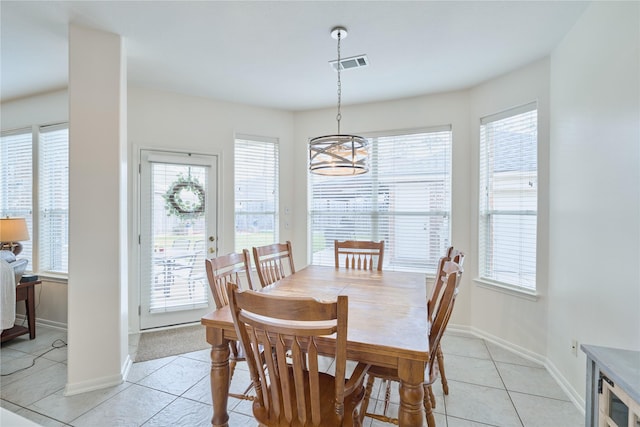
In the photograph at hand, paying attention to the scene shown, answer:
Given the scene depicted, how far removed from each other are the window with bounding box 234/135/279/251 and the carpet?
44.0 inches

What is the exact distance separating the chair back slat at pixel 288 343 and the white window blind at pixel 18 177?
3.93 m

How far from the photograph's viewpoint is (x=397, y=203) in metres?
3.70

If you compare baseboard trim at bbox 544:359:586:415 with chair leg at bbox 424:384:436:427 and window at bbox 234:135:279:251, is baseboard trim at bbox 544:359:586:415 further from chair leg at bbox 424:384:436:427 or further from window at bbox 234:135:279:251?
window at bbox 234:135:279:251

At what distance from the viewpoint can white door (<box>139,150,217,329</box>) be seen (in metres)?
3.36

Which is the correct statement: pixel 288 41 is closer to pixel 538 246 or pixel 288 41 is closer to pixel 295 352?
pixel 295 352

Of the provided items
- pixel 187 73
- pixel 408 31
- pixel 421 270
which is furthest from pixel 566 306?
pixel 187 73

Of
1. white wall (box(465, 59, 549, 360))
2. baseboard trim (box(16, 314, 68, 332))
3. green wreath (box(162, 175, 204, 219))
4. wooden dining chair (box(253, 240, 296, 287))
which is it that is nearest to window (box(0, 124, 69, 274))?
baseboard trim (box(16, 314, 68, 332))

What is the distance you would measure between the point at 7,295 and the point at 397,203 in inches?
158

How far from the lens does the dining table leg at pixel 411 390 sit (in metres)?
1.21

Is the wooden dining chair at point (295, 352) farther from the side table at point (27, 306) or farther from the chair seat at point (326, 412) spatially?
the side table at point (27, 306)

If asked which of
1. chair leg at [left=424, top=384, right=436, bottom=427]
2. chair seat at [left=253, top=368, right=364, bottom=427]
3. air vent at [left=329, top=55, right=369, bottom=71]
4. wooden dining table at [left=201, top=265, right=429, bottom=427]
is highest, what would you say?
air vent at [left=329, top=55, right=369, bottom=71]

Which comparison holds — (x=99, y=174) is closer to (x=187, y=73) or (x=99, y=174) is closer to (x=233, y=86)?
(x=187, y=73)

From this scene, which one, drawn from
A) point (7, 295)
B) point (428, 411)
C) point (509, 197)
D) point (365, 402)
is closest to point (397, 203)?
point (509, 197)

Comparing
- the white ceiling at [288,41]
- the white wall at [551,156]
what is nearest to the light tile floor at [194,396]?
the white wall at [551,156]
